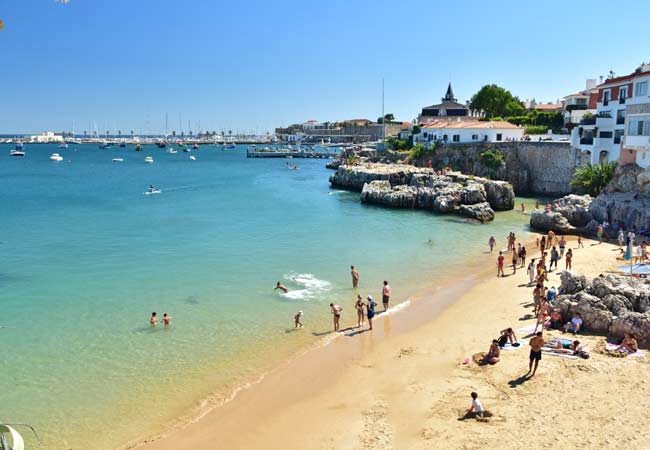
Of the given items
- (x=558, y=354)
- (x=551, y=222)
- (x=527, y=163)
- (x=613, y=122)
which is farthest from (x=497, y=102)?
(x=558, y=354)

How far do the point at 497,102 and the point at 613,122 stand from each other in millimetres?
36451

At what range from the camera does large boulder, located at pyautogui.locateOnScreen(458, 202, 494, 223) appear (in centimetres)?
4050

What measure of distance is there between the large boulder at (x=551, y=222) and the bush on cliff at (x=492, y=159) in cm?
2000

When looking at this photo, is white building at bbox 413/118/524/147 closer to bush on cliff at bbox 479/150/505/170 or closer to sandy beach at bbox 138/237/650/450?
bush on cliff at bbox 479/150/505/170

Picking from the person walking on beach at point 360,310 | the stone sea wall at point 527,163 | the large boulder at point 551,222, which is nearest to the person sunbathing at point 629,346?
the person walking on beach at point 360,310

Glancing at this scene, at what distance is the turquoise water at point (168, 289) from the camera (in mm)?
14000

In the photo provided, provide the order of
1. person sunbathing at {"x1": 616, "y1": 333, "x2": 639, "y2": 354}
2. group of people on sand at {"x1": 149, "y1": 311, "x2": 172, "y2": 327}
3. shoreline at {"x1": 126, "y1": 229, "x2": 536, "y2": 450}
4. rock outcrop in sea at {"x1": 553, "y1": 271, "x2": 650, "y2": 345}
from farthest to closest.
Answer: group of people on sand at {"x1": 149, "y1": 311, "x2": 172, "y2": 327} → rock outcrop in sea at {"x1": 553, "y1": 271, "x2": 650, "y2": 345} → person sunbathing at {"x1": 616, "y1": 333, "x2": 639, "y2": 354} → shoreline at {"x1": 126, "y1": 229, "x2": 536, "y2": 450}

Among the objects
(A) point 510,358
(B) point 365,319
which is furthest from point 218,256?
(A) point 510,358

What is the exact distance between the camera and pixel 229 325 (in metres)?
18.7

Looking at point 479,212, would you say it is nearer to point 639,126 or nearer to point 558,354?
point 639,126

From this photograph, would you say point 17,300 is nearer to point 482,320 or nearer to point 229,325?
point 229,325

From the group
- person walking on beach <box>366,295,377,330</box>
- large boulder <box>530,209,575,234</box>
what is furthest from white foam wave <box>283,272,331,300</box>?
large boulder <box>530,209,575,234</box>

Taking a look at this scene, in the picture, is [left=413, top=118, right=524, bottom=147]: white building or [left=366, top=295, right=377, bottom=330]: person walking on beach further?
[left=413, top=118, right=524, bottom=147]: white building

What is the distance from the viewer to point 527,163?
180 feet
